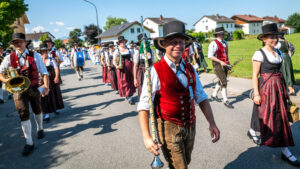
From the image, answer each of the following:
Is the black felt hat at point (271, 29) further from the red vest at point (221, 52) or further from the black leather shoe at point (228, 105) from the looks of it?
the black leather shoe at point (228, 105)

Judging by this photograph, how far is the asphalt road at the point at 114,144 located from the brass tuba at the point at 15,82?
1301mm

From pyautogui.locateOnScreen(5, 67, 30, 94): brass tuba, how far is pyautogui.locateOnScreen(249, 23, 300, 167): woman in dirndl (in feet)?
13.3

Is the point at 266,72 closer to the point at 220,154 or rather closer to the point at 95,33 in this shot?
the point at 220,154

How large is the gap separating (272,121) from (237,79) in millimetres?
6824

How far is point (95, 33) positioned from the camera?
254ft

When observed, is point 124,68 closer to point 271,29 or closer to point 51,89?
point 51,89

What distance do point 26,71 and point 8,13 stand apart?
1563 cm

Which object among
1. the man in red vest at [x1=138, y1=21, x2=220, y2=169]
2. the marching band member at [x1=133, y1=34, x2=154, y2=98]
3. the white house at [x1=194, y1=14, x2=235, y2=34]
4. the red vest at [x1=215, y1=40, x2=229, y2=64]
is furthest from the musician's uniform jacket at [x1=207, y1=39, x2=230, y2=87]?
the white house at [x1=194, y1=14, x2=235, y2=34]

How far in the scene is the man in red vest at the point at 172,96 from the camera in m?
2.09

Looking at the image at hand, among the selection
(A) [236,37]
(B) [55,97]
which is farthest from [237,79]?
(A) [236,37]

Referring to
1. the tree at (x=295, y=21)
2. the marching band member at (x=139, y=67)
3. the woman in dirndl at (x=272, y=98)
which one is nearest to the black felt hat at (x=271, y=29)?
the woman in dirndl at (x=272, y=98)

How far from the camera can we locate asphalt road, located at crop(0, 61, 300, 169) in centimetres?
362

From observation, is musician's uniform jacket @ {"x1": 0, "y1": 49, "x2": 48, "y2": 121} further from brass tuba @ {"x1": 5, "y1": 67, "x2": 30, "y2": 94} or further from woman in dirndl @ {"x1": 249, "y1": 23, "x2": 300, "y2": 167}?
woman in dirndl @ {"x1": 249, "y1": 23, "x2": 300, "y2": 167}

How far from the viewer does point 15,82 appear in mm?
4070
